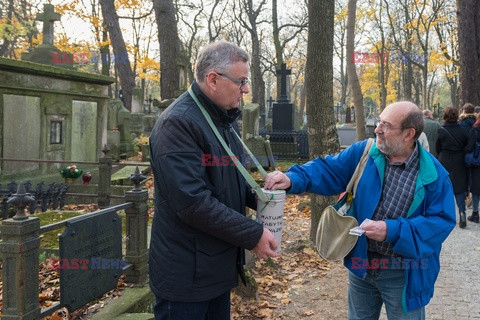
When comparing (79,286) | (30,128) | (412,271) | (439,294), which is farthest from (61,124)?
(412,271)

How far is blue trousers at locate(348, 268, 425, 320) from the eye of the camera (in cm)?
263

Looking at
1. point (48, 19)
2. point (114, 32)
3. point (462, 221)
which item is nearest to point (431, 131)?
point (462, 221)

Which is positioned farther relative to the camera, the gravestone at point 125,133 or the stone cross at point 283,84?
the stone cross at point 283,84

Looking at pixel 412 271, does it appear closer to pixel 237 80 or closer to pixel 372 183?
pixel 372 183

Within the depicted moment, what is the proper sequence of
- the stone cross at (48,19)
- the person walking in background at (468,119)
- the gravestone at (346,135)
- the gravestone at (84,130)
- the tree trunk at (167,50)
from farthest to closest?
the gravestone at (346,135) → the tree trunk at (167,50) → the stone cross at (48,19) → the gravestone at (84,130) → the person walking in background at (468,119)

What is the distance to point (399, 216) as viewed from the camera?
2.59m

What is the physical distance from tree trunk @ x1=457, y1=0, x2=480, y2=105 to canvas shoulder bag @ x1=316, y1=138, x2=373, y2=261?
11.0 meters

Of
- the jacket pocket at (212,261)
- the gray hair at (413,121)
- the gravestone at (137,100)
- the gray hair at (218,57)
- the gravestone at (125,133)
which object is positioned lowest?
the jacket pocket at (212,261)

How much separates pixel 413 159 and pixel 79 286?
253cm

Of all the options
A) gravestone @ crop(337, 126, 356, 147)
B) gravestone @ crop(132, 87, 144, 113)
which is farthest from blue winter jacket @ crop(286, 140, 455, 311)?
gravestone @ crop(132, 87, 144, 113)

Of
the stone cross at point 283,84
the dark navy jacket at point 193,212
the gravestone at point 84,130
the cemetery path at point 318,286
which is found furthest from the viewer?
the stone cross at point 283,84

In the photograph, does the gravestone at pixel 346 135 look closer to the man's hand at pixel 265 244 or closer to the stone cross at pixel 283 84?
the stone cross at pixel 283 84

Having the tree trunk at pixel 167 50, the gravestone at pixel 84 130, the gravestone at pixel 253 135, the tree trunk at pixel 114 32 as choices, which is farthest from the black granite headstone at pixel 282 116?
the gravestone at pixel 84 130

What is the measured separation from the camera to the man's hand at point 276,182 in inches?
107
